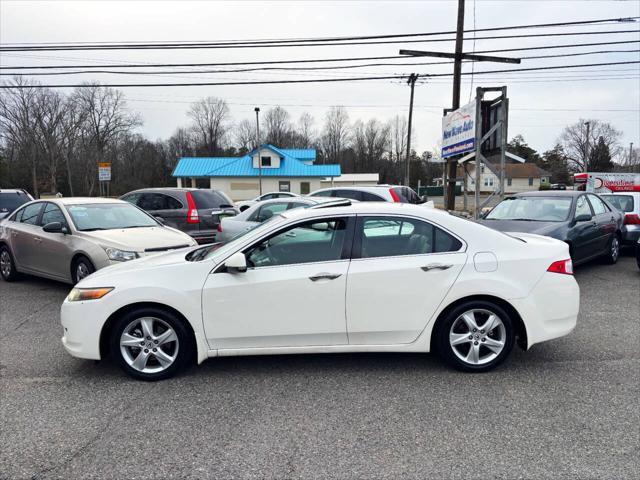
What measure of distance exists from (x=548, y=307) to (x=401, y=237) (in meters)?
1.42

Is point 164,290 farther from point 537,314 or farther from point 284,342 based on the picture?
point 537,314

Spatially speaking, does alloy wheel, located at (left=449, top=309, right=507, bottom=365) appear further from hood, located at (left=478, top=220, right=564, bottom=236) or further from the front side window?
hood, located at (left=478, top=220, right=564, bottom=236)

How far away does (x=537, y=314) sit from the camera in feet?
12.7

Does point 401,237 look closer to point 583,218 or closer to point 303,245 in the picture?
point 303,245

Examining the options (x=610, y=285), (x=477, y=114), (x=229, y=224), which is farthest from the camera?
(x=477, y=114)

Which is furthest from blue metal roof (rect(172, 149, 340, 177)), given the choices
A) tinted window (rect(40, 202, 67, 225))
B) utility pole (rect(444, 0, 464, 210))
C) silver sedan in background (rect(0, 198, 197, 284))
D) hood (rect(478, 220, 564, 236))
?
tinted window (rect(40, 202, 67, 225))

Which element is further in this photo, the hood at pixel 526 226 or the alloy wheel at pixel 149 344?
the hood at pixel 526 226

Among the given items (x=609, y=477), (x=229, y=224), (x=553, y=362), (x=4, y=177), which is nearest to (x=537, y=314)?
(x=553, y=362)

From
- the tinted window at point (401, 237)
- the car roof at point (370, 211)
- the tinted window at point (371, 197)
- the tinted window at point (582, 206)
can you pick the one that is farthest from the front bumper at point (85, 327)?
the tinted window at point (371, 197)

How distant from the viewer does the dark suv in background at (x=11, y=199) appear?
12.5m

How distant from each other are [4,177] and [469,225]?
73.1 meters

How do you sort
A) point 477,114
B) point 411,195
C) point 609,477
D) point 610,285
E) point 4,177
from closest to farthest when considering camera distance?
point 609,477
point 610,285
point 477,114
point 411,195
point 4,177

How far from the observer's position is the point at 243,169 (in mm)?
47688

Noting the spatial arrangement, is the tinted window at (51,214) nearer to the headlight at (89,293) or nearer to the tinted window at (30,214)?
the tinted window at (30,214)
